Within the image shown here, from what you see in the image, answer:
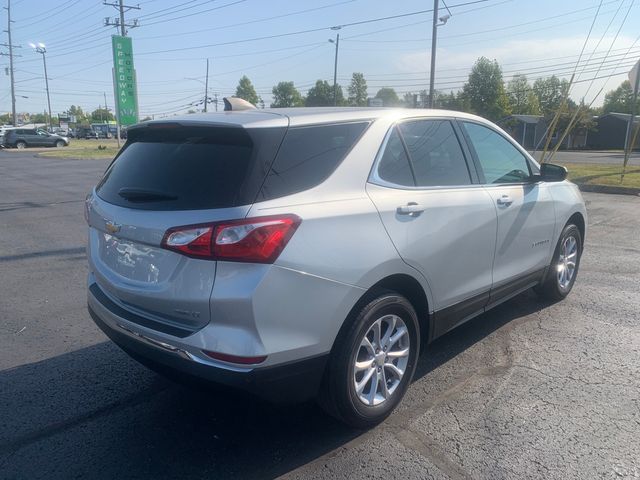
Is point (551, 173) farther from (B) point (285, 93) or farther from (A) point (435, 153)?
(B) point (285, 93)

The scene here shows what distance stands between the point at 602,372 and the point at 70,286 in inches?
205

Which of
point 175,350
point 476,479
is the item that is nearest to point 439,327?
point 476,479

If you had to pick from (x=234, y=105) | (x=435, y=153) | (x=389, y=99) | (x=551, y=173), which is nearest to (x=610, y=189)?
(x=389, y=99)

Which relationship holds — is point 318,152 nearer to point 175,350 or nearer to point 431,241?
point 431,241

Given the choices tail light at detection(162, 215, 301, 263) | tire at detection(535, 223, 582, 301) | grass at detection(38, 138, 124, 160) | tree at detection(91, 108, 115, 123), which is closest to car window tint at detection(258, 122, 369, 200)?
tail light at detection(162, 215, 301, 263)

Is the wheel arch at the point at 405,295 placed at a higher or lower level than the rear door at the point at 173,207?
lower

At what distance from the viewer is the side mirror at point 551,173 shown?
15.6 ft

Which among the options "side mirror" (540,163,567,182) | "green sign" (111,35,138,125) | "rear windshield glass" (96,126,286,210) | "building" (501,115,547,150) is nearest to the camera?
"rear windshield glass" (96,126,286,210)

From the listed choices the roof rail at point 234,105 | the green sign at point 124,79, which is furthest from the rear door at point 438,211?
the green sign at point 124,79

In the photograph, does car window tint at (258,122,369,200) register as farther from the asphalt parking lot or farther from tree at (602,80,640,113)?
tree at (602,80,640,113)

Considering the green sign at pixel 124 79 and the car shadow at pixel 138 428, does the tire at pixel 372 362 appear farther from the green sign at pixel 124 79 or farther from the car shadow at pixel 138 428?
the green sign at pixel 124 79

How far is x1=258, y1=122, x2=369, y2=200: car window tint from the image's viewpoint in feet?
9.02

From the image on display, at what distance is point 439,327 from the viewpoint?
3.67 meters

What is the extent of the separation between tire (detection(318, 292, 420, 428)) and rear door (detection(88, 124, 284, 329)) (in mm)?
790
